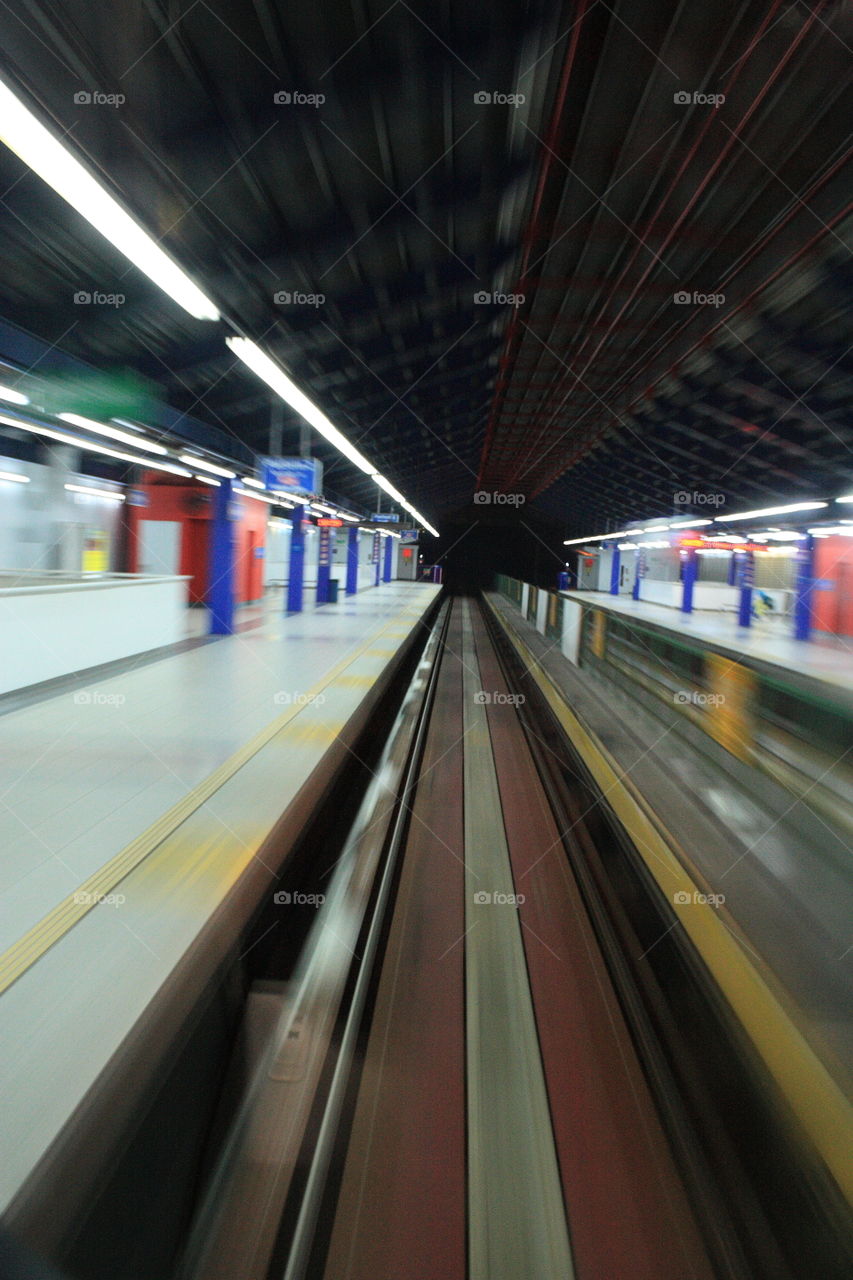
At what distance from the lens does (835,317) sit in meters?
6.68

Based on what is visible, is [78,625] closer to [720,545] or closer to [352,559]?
[720,545]

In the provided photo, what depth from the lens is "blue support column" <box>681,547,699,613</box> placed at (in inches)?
738

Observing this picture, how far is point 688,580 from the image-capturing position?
19.4 meters

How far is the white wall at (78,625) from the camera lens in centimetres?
566

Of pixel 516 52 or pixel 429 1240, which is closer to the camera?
pixel 429 1240

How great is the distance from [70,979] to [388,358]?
783 centimetres

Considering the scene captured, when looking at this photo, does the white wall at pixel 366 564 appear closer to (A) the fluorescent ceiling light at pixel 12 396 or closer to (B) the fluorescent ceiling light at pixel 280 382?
(B) the fluorescent ceiling light at pixel 280 382

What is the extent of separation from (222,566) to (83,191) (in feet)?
26.2

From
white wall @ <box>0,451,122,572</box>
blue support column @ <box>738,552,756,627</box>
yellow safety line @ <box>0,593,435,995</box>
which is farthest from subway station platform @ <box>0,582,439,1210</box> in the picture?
blue support column @ <box>738,552,756,627</box>

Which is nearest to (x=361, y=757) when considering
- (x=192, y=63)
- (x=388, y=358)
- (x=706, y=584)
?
(x=192, y=63)

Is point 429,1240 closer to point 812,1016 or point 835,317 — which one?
point 812,1016

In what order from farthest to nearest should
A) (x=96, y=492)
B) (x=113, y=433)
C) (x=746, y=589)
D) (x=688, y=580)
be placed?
(x=688, y=580) → (x=746, y=589) → (x=96, y=492) → (x=113, y=433)

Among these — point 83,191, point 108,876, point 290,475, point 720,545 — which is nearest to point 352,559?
point 720,545

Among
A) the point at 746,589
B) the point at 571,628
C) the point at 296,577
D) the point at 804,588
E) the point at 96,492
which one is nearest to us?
the point at 571,628
